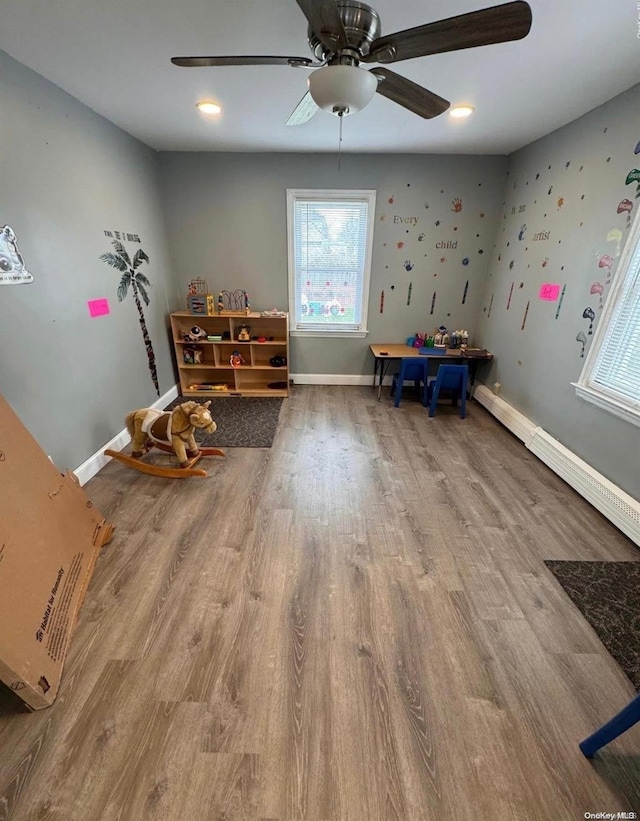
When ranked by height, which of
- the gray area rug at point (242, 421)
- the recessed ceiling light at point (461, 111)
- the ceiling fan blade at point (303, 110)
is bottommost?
the gray area rug at point (242, 421)

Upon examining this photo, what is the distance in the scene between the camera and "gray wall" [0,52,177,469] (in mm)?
1878

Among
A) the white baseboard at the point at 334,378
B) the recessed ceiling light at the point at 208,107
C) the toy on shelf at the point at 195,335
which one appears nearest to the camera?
the recessed ceiling light at the point at 208,107

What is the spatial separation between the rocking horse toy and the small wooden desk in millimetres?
2059

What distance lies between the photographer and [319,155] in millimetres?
3439

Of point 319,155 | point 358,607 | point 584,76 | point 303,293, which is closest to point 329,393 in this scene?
point 303,293

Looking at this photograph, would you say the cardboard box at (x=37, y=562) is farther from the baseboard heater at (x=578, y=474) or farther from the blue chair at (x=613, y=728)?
the baseboard heater at (x=578, y=474)

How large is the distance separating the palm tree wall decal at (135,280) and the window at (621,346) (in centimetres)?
369

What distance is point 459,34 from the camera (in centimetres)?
115

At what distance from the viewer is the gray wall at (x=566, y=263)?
2.17 metres

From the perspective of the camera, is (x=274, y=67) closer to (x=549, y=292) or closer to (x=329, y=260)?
(x=329, y=260)

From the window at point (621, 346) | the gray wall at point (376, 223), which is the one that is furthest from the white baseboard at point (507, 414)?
the gray wall at point (376, 223)

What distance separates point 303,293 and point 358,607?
3319 mm

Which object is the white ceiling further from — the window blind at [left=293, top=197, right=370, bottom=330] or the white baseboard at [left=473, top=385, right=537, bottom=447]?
the white baseboard at [left=473, top=385, right=537, bottom=447]

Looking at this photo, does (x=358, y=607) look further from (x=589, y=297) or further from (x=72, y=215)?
(x=72, y=215)
